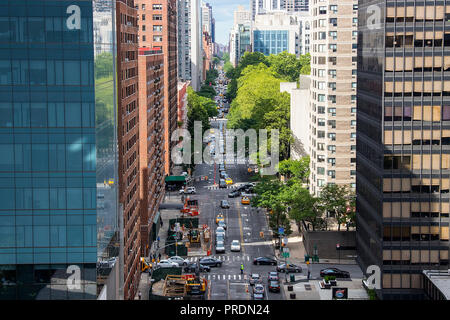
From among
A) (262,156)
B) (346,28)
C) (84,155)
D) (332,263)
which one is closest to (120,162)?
(84,155)

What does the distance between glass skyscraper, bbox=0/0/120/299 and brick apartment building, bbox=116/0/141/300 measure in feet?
57.4

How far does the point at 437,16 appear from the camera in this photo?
219ft

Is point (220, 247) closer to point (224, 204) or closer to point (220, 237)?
point (220, 237)

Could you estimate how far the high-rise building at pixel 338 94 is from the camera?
338 ft

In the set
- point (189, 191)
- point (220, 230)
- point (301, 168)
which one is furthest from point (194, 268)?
point (189, 191)

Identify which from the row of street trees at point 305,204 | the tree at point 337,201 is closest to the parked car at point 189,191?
the row of street trees at point 305,204

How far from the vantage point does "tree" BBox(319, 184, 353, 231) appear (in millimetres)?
93812

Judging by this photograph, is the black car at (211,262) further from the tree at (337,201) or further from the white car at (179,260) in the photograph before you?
the tree at (337,201)

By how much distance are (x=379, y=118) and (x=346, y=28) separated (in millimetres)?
36631

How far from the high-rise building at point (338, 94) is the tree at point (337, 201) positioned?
621cm

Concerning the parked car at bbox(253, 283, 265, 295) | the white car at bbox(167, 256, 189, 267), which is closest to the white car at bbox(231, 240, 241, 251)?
the white car at bbox(167, 256, 189, 267)

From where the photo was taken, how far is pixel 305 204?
3782 inches

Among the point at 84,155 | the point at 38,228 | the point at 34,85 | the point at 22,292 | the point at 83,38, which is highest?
the point at 83,38
